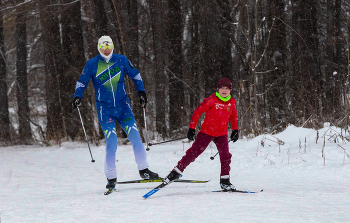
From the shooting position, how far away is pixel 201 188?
5.21 m

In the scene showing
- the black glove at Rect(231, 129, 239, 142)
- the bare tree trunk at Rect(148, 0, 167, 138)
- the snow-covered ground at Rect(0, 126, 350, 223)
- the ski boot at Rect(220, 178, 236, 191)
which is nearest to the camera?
the snow-covered ground at Rect(0, 126, 350, 223)

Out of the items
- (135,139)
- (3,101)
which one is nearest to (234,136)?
(135,139)

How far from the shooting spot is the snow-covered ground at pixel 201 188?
3.63 m

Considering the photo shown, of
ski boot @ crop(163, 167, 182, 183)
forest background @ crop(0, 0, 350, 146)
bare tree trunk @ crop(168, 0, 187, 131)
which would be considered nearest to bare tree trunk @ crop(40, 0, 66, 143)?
forest background @ crop(0, 0, 350, 146)

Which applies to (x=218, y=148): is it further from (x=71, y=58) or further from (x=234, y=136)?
(x=71, y=58)

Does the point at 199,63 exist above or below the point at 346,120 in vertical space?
above

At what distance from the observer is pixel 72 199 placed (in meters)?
4.64

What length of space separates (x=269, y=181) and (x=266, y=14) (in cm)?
935

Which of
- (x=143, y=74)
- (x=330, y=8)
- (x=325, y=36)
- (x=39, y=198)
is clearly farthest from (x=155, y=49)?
(x=39, y=198)

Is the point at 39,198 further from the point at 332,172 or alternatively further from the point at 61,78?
the point at 61,78

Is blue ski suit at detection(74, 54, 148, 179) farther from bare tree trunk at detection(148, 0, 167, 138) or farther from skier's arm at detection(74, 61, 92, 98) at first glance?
bare tree trunk at detection(148, 0, 167, 138)

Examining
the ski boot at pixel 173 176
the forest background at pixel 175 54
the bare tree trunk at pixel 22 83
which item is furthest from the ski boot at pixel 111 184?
the bare tree trunk at pixel 22 83

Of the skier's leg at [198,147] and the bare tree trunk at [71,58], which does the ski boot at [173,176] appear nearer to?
the skier's leg at [198,147]

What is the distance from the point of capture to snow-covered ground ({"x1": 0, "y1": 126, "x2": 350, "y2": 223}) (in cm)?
363
